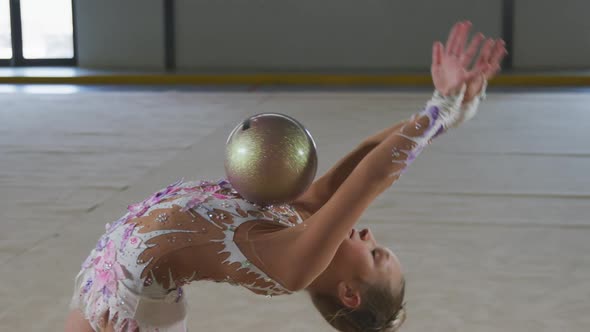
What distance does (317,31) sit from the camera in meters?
9.87

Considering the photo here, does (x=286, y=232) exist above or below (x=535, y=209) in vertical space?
above

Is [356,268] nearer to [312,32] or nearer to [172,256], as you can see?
[172,256]

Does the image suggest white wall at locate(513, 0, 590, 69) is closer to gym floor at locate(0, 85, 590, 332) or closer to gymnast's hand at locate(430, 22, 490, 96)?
gym floor at locate(0, 85, 590, 332)

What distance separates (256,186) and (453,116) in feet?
1.28

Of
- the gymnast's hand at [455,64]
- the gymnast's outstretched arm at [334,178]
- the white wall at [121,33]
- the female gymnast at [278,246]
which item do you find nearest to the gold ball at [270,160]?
the female gymnast at [278,246]

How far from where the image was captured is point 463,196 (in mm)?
3613

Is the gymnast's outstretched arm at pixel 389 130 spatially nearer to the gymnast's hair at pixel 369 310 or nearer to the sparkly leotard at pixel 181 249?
the sparkly leotard at pixel 181 249

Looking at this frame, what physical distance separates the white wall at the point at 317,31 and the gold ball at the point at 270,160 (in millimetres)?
8171

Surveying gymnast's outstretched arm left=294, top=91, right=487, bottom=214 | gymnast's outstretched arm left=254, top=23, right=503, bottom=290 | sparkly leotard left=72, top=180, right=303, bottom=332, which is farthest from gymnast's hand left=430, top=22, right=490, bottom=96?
sparkly leotard left=72, top=180, right=303, bottom=332

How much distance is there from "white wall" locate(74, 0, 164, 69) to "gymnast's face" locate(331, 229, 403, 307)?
345 inches

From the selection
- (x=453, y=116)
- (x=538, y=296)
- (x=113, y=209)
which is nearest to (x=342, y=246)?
(x=453, y=116)

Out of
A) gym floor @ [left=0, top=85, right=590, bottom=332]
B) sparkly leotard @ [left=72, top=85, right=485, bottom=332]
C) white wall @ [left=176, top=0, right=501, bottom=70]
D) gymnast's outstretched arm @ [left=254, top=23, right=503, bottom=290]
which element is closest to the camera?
gymnast's outstretched arm @ [left=254, top=23, right=503, bottom=290]

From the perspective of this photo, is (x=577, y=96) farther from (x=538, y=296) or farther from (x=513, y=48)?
(x=538, y=296)

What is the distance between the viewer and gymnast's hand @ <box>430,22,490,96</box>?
1553mm
